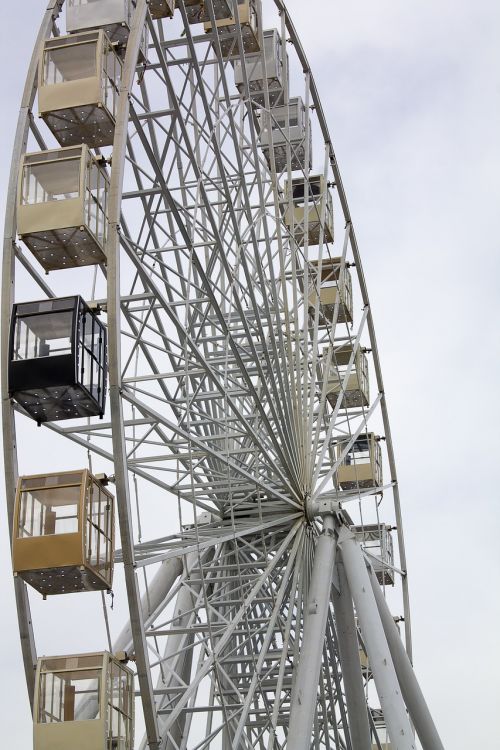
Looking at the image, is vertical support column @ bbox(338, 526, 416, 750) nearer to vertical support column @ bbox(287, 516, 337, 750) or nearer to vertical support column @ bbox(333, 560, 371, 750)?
vertical support column @ bbox(287, 516, 337, 750)

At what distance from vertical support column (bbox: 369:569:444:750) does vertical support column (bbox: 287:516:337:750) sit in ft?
5.64

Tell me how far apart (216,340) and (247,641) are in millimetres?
4479

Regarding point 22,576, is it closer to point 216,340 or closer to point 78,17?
point 216,340

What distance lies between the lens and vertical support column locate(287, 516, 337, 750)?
18047mm

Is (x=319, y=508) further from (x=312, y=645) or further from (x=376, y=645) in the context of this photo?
(x=312, y=645)

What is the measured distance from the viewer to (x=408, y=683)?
2216cm

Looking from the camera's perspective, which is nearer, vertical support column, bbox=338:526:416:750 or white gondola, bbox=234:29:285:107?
vertical support column, bbox=338:526:416:750

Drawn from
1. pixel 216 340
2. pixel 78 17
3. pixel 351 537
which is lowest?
pixel 351 537

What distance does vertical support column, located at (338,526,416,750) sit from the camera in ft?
63.5

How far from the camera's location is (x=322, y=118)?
25.0 m

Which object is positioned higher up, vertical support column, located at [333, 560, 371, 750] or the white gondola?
the white gondola

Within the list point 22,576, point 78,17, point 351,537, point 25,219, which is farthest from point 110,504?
point 78,17

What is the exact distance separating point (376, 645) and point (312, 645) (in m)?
1.47

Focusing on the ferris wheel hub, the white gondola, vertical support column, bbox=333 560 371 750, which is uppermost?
the white gondola
